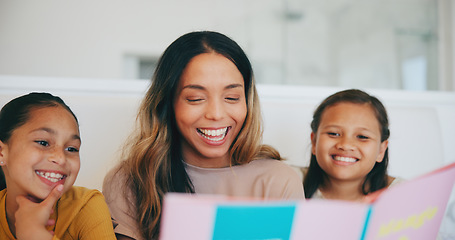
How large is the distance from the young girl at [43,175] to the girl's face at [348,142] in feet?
2.25

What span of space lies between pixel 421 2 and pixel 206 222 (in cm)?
382

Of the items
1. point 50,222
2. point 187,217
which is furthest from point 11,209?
point 187,217

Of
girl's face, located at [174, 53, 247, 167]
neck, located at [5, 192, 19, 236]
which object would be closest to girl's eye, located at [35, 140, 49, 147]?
neck, located at [5, 192, 19, 236]

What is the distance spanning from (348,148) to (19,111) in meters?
0.89

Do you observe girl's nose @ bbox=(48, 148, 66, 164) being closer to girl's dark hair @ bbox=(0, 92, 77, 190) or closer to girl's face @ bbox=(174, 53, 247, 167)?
girl's dark hair @ bbox=(0, 92, 77, 190)

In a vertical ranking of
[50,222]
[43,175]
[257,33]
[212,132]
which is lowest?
[50,222]

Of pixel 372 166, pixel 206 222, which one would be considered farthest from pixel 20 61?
pixel 206 222

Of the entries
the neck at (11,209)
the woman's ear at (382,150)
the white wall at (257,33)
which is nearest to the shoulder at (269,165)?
the woman's ear at (382,150)

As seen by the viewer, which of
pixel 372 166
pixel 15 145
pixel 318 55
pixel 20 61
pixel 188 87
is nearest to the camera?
pixel 15 145

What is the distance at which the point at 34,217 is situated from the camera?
2.80 ft

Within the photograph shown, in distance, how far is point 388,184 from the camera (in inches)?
53.2

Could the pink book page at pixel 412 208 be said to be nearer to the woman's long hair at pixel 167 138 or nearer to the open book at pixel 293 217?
the open book at pixel 293 217

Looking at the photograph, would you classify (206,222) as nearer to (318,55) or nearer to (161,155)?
(161,155)

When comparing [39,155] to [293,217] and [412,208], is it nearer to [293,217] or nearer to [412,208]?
[293,217]
